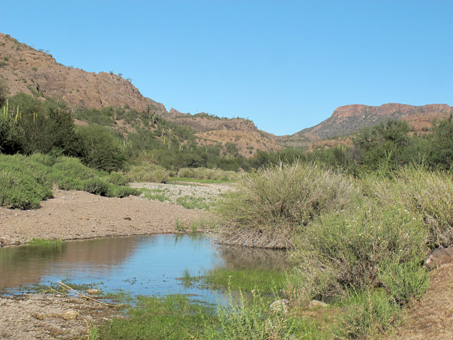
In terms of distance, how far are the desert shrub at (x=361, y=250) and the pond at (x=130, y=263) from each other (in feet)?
6.12

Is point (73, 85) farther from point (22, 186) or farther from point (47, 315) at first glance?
point (47, 315)

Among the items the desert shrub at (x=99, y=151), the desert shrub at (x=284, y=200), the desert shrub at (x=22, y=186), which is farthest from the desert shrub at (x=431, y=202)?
the desert shrub at (x=99, y=151)

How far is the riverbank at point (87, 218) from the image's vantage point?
1419 cm

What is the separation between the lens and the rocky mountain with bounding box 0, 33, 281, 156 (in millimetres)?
89562

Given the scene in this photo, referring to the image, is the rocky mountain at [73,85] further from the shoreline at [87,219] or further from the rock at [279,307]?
the rock at [279,307]

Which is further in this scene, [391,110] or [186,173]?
[391,110]

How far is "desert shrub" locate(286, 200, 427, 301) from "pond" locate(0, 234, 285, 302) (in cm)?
186

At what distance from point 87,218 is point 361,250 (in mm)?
11858

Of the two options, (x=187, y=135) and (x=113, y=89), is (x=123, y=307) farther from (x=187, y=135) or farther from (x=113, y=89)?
(x=113, y=89)

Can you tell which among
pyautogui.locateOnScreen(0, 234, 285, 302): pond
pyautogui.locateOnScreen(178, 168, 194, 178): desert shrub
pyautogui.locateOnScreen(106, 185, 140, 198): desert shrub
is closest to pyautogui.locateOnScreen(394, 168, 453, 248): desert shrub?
pyautogui.locateOnScreen(0, 234, 285, 302): pond

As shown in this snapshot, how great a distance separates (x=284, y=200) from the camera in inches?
548

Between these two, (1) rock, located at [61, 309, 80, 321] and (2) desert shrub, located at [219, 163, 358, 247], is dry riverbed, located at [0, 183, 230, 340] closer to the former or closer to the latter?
(1) rock, located at [61, 309, 80, 321]

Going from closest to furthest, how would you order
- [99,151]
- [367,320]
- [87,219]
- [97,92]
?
1. [367,320]
2. [87,219]
3. [99,151]
4. [97,92]

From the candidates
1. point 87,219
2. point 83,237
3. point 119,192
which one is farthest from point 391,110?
point 83,237
